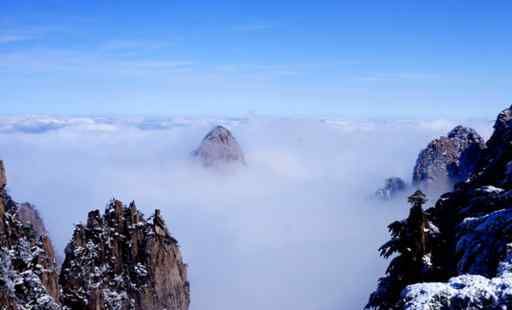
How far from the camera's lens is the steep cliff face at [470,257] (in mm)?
12203

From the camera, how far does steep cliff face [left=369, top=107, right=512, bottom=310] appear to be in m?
12.2

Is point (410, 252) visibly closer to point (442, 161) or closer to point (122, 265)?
point (122, 265)

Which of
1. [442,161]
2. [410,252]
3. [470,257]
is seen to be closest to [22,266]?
[410,252]

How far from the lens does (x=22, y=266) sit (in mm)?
41062

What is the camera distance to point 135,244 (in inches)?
2594

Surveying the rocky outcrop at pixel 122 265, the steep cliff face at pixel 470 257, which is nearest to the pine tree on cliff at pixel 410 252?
the steep cliff face at pixel 470 257

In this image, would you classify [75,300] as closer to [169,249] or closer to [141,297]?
[141,297]

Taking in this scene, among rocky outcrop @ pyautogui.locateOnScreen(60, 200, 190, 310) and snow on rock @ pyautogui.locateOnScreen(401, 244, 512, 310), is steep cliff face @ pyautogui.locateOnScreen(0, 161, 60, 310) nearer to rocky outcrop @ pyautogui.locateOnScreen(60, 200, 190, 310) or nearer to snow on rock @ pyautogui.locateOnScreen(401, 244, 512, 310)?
rocky outcrop @ pyautogui.locateOnScreen(60, 200, 190, 310)

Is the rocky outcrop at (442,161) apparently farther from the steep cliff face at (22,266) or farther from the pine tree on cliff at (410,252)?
the pine tree on cliff at (410,252)

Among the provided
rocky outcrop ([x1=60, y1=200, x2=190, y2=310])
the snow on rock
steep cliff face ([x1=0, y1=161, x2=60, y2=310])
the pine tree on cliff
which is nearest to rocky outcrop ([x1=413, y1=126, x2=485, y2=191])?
rocky outcrop ([x1=60, y1=200, x2=190, y2=310])

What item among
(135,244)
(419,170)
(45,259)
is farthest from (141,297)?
(419,170)

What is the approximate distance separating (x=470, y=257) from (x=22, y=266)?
37995 mm

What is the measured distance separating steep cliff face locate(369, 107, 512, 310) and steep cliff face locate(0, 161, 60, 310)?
29.9 metres

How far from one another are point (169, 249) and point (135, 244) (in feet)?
19.3
